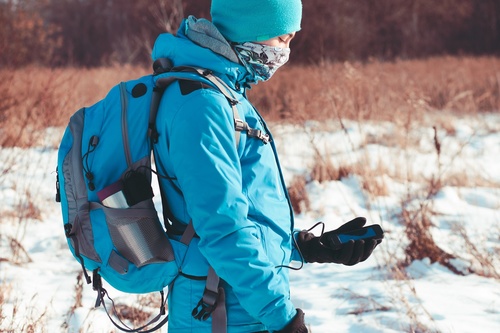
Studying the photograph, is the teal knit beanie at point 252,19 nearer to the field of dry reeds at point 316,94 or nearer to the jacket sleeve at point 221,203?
the jacket sleeve at point 221,203

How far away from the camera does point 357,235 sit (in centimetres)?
171

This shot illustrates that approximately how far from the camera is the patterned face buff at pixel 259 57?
1.55 meters

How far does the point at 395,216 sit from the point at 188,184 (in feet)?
11.9

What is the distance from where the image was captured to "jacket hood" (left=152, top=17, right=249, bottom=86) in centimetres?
149

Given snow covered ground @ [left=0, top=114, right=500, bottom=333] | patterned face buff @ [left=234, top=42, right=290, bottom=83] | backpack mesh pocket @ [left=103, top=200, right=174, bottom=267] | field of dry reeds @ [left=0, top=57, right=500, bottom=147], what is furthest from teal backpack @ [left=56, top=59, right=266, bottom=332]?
field of dry reeds @ [left=0, top=57, right=500, bottom=147]

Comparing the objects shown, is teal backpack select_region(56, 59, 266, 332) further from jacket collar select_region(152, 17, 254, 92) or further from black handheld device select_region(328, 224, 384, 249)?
black handheld device select_region(328, 224, 384, 249)

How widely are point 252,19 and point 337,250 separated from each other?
2.19 ft

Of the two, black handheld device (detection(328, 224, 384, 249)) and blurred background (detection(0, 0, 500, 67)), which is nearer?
black handheld device (detection(328, 224, 384, 249))

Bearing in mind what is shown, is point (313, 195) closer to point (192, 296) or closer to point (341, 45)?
point (192, 296)

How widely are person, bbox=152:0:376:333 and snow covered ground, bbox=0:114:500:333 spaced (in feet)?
3.60

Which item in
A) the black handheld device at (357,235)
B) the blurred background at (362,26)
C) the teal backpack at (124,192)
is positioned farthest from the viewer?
the blurred background at (362,26)

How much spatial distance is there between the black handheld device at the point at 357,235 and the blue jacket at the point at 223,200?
215mm

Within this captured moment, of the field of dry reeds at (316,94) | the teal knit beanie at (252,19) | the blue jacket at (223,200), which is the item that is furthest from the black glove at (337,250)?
the field of dry reeds at (316,94)

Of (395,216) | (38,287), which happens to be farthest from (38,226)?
(395,216)
